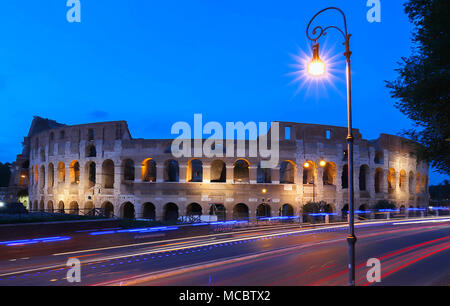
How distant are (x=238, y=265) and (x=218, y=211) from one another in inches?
907

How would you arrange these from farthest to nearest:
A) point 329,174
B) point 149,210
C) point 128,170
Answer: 1. point 128,170
2. point 329,174
3. point 149,210

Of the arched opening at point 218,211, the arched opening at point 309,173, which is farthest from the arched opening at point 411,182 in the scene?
the arched opening at point 218,211

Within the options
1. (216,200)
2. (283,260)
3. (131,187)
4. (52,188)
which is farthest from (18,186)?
(283,260)

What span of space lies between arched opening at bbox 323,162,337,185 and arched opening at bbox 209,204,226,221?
14054 millimetres

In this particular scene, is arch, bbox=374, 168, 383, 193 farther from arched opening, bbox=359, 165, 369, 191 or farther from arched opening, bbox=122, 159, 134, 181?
arched opening, bbox=122, 159, 134, 181

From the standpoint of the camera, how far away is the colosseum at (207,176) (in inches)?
1350

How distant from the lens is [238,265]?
37.1 feet

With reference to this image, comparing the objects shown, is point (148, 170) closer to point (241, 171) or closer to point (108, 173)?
point (108, 173)

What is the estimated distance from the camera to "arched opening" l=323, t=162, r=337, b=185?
37.9 m

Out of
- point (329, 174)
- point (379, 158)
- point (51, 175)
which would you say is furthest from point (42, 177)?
point (379, 158)

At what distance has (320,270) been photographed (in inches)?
411

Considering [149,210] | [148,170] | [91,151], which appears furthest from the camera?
[91,151]
